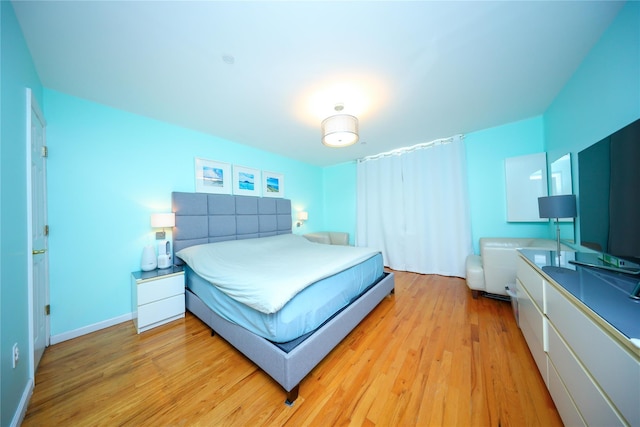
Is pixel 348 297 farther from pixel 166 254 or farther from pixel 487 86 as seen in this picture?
pixel 487 86

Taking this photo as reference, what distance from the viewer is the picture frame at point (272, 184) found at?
373 cm

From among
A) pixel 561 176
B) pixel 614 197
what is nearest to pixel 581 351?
pixel 614 197

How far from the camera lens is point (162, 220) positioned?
232 cm

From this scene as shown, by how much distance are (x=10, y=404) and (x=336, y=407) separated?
1.78m

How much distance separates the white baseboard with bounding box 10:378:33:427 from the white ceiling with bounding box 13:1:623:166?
2.36m

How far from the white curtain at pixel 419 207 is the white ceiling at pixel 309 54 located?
111 centimetres

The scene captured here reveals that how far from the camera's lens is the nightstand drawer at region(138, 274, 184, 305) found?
200cm

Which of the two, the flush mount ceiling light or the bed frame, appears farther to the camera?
the flush mount ceiling light

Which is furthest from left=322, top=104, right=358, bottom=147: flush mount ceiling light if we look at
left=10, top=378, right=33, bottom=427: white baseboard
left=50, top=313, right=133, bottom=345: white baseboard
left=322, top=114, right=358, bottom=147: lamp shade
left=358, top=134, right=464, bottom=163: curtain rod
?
left=50, top=313, right=133, bottom=345: white baseboard

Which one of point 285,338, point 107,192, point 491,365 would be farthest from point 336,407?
point 107,192

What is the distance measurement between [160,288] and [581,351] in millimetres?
3110

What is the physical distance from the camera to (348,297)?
1.87m

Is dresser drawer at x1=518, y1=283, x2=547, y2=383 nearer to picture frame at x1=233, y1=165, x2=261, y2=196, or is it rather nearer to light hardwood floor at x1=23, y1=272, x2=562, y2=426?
light hardwood floor at x1=23, y1=272, x2=562, y2=426

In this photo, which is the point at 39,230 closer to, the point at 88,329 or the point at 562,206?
Result: the point at 88,329
